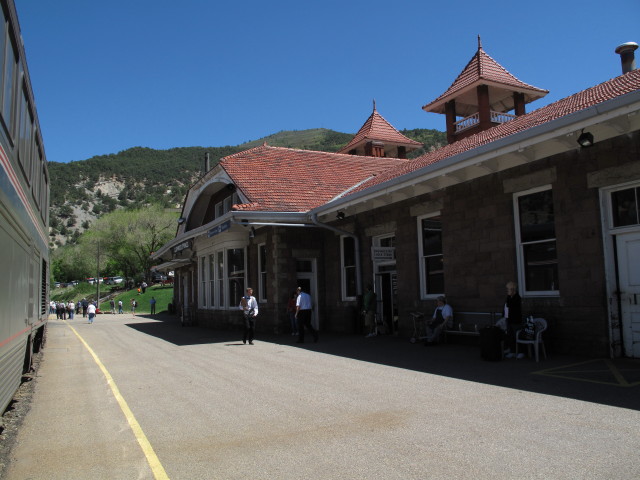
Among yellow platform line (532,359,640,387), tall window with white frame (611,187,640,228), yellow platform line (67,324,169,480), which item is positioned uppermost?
tall window with white frame (611,187,640,228)

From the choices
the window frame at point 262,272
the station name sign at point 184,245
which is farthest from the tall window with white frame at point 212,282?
the window frame at point 262,272

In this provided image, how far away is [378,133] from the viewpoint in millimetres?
33094

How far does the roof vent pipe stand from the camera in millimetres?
16094

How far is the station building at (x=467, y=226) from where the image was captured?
8867 millimetres

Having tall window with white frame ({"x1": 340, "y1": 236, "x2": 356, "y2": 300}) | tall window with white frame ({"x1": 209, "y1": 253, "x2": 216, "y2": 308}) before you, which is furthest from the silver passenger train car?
tall window with white frame ({"x1": 209, "y1": 253, "x2": 216, "y2": 308})

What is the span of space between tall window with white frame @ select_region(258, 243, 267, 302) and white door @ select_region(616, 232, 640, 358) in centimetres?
1156

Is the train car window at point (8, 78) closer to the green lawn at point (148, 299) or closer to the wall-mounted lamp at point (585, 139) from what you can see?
the wall-mounted lamp at point (585, 139)

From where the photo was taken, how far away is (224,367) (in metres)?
Result: 10.2

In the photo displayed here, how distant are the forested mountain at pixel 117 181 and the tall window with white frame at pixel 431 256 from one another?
97.3 m

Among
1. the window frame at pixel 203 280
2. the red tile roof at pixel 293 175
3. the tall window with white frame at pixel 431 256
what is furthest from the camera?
the window frame at pixel 203 280

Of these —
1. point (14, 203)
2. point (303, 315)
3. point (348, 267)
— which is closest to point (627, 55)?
point (348, 267)

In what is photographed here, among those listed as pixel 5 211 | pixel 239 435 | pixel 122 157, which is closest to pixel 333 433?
pixel 239 435

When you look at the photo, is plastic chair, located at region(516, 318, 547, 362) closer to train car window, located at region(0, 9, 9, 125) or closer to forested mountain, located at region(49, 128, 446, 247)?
train car window, located at region(0, 9, 9, 125)

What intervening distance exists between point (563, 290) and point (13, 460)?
8.59 m
